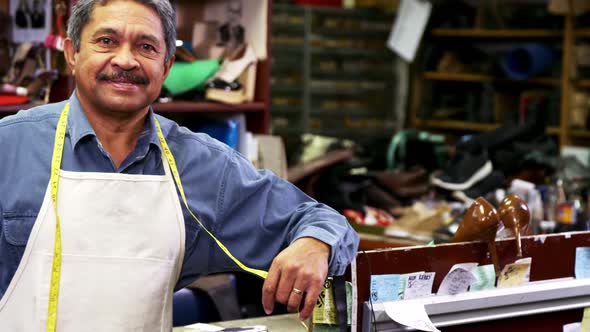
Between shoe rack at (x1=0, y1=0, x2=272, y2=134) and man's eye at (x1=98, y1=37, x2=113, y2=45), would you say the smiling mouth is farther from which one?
shoe rack at (x1=0, y1=0, x2=272, y2=134)

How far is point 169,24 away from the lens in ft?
7.39

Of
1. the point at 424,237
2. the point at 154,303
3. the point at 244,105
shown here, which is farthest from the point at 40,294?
the point at 424,237

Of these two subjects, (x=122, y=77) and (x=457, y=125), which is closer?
(x=122, y=77)

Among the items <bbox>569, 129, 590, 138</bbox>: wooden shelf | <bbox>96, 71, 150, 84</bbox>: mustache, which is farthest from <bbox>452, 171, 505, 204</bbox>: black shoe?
<bbox>96, 71, 150, 84</bbox>: mustache

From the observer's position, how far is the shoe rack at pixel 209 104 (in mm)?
A: 3854

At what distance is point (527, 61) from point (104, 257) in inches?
215

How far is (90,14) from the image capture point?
2.16 meters

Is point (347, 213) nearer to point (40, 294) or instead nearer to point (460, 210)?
point (460, 210)

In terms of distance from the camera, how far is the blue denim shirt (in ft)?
6.82

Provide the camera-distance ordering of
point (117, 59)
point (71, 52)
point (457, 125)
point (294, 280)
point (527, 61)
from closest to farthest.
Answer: point (294, 280) → point (117, 59) → point (71, 52) → point (527, 61) → point (457, 125)

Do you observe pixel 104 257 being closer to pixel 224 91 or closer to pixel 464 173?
pixel 224 91

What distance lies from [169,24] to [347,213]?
2605 millimetres

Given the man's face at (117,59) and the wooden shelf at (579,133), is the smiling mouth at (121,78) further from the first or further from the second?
the wooden shelf at (579,133)

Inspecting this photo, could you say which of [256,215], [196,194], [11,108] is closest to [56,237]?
[196,194]
